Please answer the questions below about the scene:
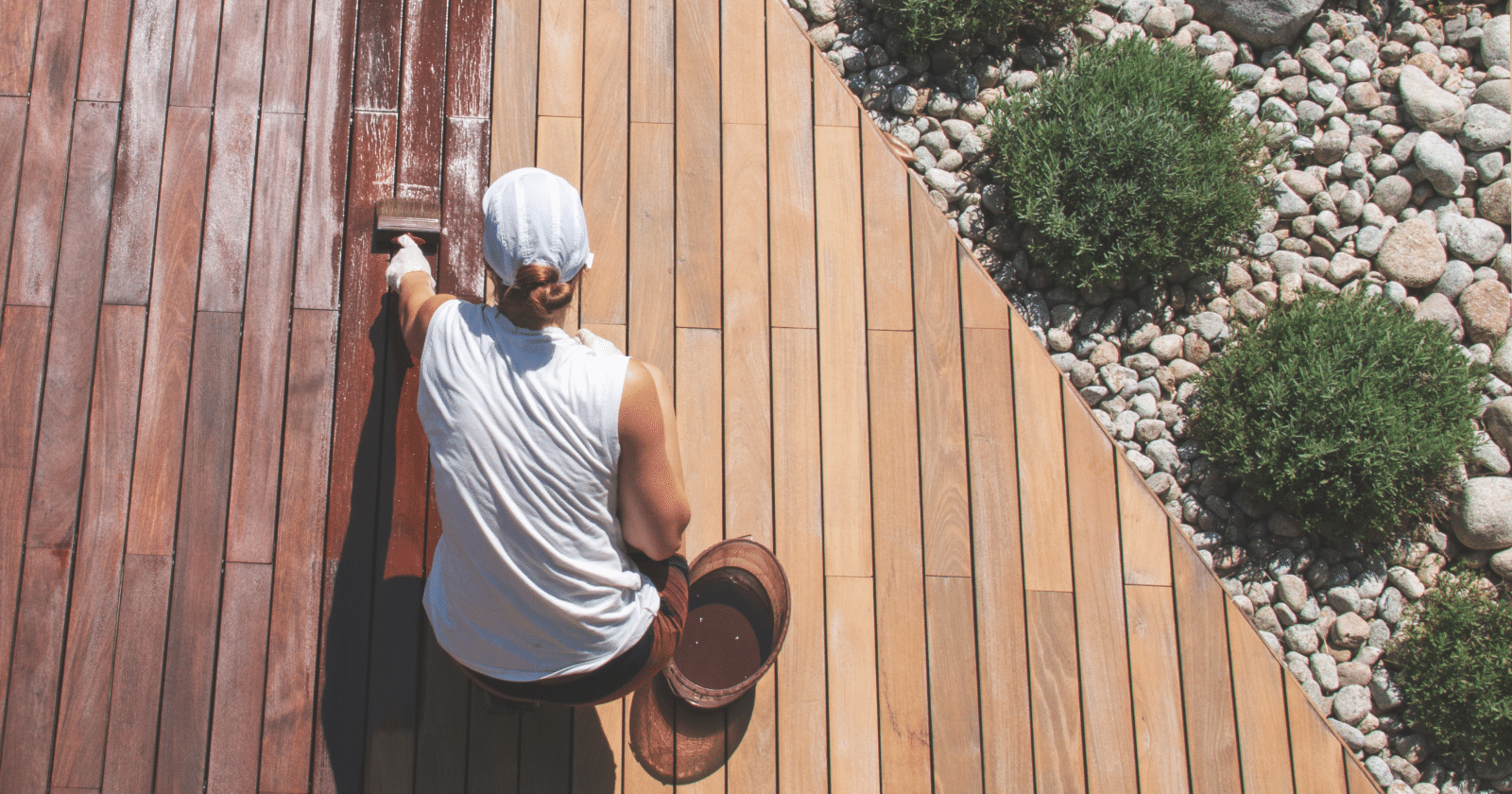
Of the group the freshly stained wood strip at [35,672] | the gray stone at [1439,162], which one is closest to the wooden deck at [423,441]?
the freshly stained wood strip at [35,672]

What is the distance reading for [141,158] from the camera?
7.77 feet

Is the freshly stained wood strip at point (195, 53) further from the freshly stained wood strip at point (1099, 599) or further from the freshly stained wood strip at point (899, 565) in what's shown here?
the freshly stained wood strip at point (1099, 599)

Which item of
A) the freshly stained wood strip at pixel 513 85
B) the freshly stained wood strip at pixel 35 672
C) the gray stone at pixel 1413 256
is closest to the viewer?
the freshly stained wood strip at pixel 35 672

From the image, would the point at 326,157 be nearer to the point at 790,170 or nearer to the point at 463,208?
the point at 463,208

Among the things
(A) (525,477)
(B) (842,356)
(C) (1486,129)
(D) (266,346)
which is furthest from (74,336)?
(C) (1486,129)

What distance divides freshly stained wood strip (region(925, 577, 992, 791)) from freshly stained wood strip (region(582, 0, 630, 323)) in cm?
108

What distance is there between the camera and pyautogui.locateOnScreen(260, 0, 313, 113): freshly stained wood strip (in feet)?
7.93

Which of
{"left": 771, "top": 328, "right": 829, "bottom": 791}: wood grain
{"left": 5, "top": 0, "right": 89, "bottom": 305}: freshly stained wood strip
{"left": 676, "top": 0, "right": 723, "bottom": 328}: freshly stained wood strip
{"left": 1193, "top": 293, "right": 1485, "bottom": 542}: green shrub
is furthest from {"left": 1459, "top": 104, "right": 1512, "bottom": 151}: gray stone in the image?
{"left": 5, "top": 0, "right": 89, "bottom": 305}: freshly stained wood strip

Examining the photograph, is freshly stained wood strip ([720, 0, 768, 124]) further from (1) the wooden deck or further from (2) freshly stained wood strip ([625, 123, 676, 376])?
(2) freshly stained wood strip ([625, 123, 676, 376])

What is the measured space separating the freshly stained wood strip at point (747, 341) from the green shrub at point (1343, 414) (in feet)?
3.97

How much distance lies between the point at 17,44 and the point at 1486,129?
161 inches

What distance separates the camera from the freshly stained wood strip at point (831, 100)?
8.32 ft

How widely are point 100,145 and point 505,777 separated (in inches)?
73.8

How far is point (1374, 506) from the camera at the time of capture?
246 centimetres
